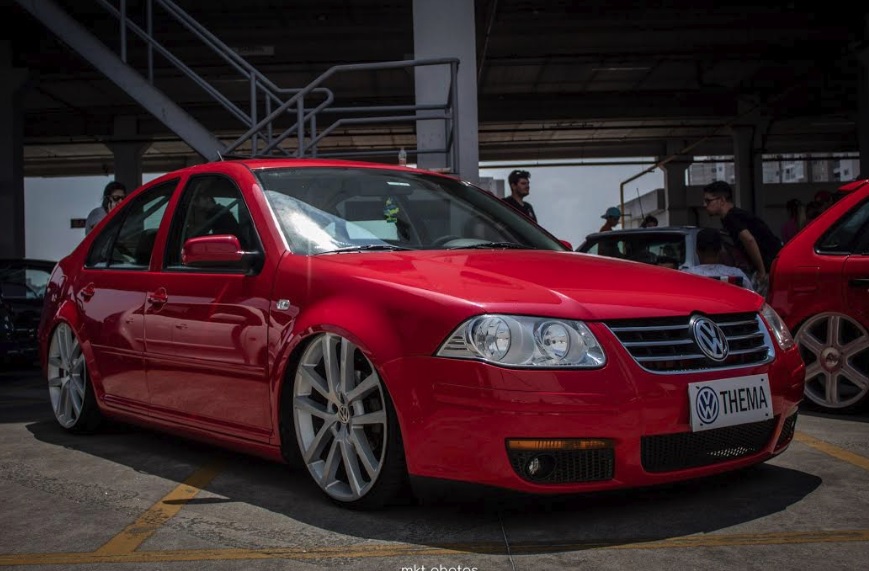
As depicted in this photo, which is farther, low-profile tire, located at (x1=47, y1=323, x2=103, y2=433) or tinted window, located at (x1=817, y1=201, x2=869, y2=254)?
tinted window, located at (x1=817, y1=201, x2=869, y2=254)

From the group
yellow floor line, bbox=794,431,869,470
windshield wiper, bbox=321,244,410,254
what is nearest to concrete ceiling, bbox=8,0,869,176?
yellow floor line, bbox=794,431,869,470

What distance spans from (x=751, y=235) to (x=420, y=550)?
5.15 meters

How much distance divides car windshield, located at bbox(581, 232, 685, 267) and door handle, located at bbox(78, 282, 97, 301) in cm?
573

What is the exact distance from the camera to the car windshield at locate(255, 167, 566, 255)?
403 cm

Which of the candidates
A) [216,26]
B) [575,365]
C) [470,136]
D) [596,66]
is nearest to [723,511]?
[575,365]

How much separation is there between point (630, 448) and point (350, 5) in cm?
1433

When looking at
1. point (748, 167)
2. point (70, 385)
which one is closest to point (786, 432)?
point (70, 385)

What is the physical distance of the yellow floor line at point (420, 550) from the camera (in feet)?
9.91

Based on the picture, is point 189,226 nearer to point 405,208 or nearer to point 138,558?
point 405,208

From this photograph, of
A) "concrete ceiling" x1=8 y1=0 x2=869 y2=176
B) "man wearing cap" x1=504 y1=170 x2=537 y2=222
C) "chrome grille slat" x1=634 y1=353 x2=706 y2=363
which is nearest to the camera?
"chrome grille slat" x1=634 y1=353 x2=706 y2=363

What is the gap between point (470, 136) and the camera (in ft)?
31.0

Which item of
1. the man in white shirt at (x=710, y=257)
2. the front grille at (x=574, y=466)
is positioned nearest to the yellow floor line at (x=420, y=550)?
the front grille at (x=574, y=466)

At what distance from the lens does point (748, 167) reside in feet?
97.1

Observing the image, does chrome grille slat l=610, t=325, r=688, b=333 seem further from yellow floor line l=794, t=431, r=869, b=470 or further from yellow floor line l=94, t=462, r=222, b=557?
yellow floor line l=94, t=462, r=222, b=557
